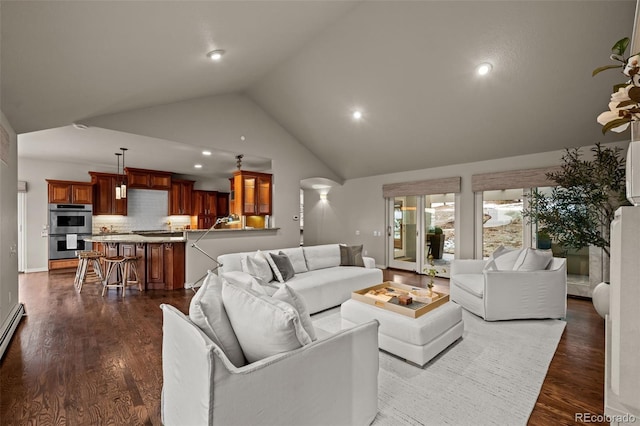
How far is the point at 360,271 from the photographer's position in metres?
4.56

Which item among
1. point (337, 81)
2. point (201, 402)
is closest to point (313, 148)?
point (337, 81)

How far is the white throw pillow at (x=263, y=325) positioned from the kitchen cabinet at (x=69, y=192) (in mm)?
7852

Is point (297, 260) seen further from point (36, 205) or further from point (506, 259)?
point (36, 205)

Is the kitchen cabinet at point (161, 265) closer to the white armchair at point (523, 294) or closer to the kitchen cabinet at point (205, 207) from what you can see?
the kitchen cabinet at point (205, 207)

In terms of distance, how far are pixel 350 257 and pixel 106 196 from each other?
6653mm

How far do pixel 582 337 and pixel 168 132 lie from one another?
6.17 m

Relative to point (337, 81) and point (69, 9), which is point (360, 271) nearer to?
point (337, 81)

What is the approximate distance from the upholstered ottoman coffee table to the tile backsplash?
7186 mm

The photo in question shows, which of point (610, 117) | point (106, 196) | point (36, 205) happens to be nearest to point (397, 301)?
point (610, 117)

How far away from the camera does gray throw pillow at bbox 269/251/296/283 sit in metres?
3.87

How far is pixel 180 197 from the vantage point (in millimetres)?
8422

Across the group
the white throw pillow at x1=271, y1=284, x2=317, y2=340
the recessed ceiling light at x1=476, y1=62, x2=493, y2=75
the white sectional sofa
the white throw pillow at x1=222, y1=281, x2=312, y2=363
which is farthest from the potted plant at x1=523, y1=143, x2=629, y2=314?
the white throw pillow at x1=222, y1=281, x2=312, y2=363

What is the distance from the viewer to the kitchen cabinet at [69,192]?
22.9ft

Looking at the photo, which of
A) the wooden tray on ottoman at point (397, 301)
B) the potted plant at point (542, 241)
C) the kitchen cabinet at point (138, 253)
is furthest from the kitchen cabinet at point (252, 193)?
the potted plant at point (542, 241)
